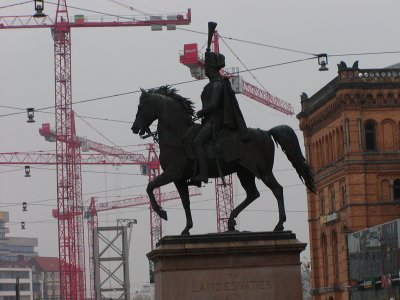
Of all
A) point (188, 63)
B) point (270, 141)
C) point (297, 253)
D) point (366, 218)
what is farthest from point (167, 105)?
point (188, 63)

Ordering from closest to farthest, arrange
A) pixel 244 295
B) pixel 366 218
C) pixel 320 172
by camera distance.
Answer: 1. pixel 244 295
2. pixel 366 218
3. pixel 320 172

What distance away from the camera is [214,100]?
2230 centimetres

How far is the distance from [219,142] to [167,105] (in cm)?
126

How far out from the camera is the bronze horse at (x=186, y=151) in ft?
73.0

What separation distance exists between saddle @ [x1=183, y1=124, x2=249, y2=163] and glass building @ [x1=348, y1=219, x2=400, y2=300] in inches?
2023

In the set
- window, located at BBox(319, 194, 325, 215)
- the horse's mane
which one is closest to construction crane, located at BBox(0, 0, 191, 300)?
window, located at BBox(319, 194, 325, 215)

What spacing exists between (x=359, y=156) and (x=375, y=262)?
11567 mm

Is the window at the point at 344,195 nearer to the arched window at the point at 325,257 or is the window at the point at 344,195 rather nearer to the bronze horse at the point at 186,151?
the arched window at the point at 325,257

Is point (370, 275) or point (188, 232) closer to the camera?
point (188, 232)

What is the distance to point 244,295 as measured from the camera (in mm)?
21391

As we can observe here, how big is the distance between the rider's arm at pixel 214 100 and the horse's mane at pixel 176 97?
0.34m

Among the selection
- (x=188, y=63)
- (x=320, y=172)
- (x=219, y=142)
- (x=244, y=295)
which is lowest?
(x=244, y=295)

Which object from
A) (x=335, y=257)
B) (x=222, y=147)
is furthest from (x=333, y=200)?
(x=222, y=147)

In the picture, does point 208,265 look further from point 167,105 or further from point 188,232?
point 167,105
